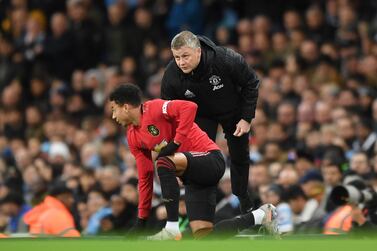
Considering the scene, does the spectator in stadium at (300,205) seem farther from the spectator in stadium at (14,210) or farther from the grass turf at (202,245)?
the grass turf at (202,245)

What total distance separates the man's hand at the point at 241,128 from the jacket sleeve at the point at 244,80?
40 mm

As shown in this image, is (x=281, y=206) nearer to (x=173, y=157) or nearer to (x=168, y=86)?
(x=168, y=86)

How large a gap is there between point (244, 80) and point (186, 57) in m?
0.71

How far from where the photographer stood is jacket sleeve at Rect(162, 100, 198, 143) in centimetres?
1004

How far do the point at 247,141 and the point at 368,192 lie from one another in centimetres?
121

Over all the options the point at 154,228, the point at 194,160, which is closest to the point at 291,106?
the point at 154,228

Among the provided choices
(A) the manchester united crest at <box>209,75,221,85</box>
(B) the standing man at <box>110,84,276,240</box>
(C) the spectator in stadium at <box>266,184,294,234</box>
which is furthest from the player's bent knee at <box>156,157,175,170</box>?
(C) the spectator in stadium at <box>266,184,294,234</box>

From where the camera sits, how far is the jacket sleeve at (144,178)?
10336mm

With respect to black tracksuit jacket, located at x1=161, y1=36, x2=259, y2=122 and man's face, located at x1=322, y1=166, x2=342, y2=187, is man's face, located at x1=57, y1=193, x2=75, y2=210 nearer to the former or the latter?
man's face, located at x1=322, y1=166, x2=342, y2=187

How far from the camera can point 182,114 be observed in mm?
10039

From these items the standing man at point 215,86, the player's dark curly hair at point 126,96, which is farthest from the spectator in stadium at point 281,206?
the player's dark curly hair at point 126,96

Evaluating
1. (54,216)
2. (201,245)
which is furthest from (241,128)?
(54,216)

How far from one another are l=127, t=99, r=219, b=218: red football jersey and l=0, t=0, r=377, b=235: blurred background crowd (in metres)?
1.79

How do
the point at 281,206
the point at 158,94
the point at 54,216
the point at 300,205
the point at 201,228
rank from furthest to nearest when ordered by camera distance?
the point at 158,94 < the point at 300,205 < the point at 54,216 < the point at 281,206 < the point at 201,228
